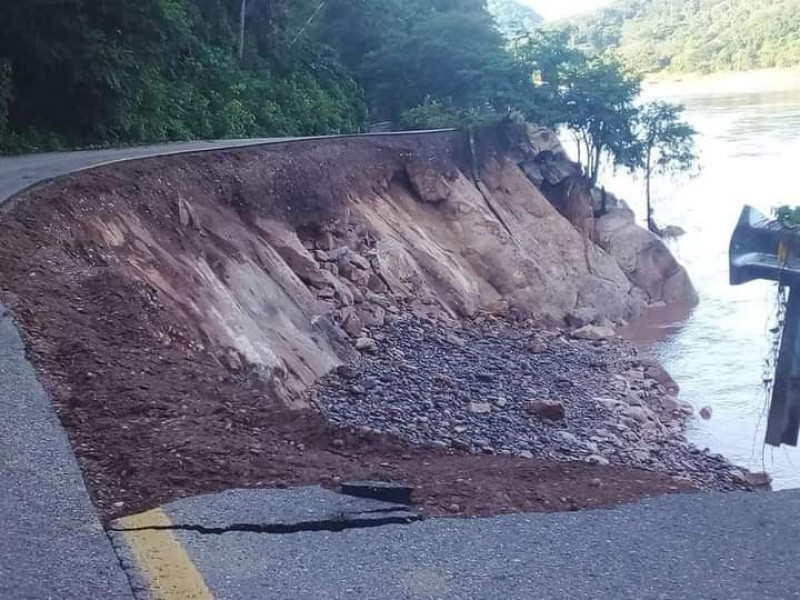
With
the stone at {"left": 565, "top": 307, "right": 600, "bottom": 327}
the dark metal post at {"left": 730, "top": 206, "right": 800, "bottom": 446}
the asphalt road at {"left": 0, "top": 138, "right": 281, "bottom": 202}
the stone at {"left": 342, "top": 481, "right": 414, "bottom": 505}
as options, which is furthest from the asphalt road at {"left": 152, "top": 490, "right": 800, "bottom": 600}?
the stone at {"left": 565, "top": 307, "right": 600, "bottom": 327}

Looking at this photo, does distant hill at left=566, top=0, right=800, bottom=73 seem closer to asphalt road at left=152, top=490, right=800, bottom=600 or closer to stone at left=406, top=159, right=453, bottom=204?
stone at left=406, top=159, right=453, bottom=204

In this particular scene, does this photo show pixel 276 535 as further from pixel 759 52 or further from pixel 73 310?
pixel 759 52

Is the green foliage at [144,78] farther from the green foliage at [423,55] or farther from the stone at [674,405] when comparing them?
the stone at [674,405]

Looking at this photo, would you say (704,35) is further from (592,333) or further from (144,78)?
(144,78)

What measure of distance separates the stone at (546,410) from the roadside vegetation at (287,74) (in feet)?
40.7

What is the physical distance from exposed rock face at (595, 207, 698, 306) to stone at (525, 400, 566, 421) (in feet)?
58.2

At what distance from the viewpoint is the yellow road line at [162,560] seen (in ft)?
12.9

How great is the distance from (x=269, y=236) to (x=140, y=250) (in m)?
5.02

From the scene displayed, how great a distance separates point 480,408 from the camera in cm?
1330

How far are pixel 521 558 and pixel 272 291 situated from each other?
38.2ft

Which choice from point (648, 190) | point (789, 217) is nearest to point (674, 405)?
point (789, 217)

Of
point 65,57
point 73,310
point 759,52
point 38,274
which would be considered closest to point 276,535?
point 73,310

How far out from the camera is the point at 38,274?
30.6 ft

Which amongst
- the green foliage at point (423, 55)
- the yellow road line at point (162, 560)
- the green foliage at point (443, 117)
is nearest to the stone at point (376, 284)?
the green foliage at point (443, 117)
